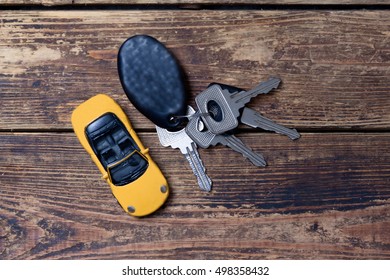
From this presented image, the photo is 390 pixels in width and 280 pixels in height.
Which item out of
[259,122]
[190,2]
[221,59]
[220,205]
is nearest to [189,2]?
[190,2]

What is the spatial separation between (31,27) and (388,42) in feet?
1.99

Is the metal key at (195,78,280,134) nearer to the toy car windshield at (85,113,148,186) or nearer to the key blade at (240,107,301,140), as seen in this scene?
the key blade at (240,107,301,140)

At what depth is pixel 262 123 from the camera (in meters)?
0.95

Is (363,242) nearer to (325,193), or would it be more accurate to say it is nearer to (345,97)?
(325,193)

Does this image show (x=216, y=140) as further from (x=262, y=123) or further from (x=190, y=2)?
(x=190, y=2)

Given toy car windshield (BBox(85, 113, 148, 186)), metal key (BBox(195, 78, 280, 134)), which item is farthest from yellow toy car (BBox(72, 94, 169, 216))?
metal key (BBox(195, 78, 280, 134))

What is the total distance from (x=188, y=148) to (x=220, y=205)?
110mm

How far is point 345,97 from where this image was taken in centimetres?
96

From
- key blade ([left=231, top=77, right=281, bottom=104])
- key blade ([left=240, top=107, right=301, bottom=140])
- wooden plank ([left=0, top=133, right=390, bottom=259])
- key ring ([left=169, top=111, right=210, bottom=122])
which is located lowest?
wooden plank ([left=0, top=133, right=390, bottom=259])

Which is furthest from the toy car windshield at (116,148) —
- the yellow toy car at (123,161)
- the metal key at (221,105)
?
the metal key at (221,105)

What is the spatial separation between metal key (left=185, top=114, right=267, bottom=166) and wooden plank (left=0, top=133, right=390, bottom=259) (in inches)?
0.5

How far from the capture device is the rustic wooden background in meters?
0.96

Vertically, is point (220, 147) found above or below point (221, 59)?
below
